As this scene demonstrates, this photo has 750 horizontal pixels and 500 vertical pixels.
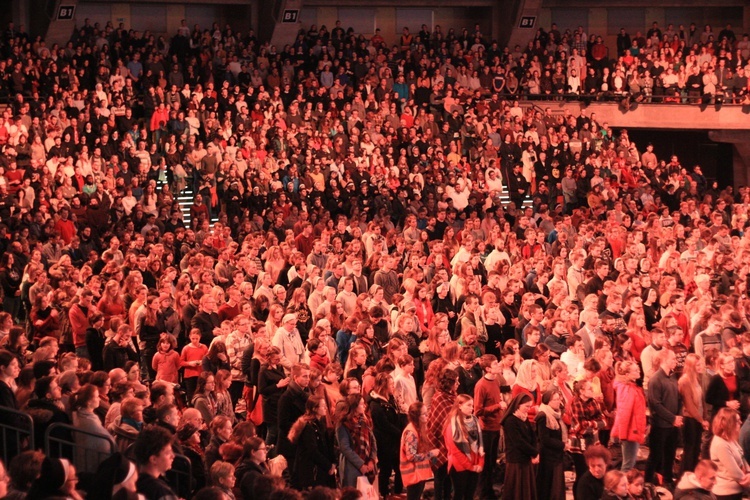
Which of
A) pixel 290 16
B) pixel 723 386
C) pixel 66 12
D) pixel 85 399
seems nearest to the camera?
pixel 85 399

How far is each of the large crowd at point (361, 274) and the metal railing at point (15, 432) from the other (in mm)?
25

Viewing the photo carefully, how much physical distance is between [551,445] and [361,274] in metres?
6.04

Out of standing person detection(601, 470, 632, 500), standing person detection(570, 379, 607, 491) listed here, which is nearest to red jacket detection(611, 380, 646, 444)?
standing person detection(570, 379, 607, 491)

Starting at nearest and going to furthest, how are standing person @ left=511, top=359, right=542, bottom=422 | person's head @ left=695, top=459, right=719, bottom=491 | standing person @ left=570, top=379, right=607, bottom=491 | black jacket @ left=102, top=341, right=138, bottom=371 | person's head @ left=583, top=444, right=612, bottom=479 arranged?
1. person's head @ left=695, top=459, right=719, bottom=491
2. person's head @ left=583, top=444, right=612, bottom=479
3. standing person @ left=570, top=379, right=607, bottom=491
4. standing person @ left=511, top=359, right=542, bottom=422
5. black jacket @ left=102, top=341, right=138, bottom=371

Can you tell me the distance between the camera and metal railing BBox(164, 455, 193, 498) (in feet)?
27.5

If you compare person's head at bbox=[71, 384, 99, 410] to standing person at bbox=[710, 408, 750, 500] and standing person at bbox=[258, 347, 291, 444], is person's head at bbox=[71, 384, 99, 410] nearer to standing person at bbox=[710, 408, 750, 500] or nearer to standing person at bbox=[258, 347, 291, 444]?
standing person at bbox=[258, 347, 291, 444]

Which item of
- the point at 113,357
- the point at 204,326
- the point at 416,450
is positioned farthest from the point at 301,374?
the point at 204,326

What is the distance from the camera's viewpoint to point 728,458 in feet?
30.1

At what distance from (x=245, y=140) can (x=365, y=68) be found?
584 cm

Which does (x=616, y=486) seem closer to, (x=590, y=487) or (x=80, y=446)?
(x=590, y=487)

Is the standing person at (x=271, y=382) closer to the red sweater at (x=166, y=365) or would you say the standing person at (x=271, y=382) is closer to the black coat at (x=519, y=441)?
the red sweater at (x=166, y=365)

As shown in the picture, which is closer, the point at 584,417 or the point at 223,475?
the point at 223,475

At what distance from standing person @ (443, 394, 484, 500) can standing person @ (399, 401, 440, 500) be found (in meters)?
0.22

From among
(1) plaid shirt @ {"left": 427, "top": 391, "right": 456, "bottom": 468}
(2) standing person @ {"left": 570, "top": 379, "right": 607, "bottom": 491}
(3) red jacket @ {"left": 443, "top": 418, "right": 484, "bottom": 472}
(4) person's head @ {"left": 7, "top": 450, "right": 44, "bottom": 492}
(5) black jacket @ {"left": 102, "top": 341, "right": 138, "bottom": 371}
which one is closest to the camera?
(4) person's head @ {"left": 7, "top": 450, "right": 44, "bottom": 492}
